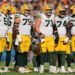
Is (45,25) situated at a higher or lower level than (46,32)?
higher

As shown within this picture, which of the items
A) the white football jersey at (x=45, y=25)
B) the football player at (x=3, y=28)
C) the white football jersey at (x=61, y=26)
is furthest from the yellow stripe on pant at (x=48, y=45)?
the football player at (x=3, y=28)

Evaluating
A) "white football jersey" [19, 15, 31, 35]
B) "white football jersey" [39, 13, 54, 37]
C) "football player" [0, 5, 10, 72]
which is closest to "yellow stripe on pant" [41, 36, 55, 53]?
"white football jersey" [39, 13, 54, 37]

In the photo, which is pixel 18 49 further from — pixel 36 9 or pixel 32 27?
pixel 36 9

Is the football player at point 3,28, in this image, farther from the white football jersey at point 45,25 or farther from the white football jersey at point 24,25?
the white football jersey at point 45,25

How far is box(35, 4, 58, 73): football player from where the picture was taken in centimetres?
833

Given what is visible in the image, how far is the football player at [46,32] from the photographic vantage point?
833 centimetres

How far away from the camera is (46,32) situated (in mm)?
8422

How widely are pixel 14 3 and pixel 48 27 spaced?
5.71 m

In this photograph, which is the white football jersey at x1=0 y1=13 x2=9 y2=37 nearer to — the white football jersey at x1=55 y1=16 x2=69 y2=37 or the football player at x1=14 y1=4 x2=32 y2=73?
the football player at x1=14 y1=4 x2=32 y2=73

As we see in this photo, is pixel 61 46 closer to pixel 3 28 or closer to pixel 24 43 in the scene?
pixel 24 43

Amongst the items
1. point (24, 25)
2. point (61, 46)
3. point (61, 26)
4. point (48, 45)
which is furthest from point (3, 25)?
point (61, 46)

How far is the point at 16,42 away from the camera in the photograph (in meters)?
8.52

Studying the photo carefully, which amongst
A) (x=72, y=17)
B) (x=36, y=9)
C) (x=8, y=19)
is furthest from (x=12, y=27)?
(x=36, y=9)

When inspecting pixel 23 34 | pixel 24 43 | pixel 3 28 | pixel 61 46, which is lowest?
pixel 61 46
